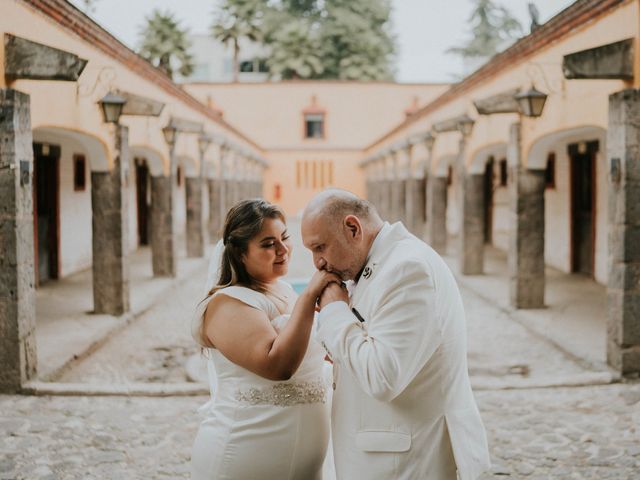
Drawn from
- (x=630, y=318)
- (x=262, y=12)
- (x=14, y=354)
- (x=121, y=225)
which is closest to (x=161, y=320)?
(x=121, y=225)

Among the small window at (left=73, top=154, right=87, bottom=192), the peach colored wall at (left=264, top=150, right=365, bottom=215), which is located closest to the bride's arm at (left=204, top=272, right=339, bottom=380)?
the small window at (left=73, top=154, right=87, bottom=192)

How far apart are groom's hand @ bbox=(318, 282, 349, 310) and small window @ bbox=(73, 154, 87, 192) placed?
44.2 feet

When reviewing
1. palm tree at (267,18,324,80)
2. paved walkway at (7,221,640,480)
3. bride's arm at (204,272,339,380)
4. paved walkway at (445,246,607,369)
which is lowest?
paved walkway at (7,221,640,480)

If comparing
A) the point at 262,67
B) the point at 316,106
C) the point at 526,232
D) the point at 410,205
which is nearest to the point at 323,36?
the point at 262,67

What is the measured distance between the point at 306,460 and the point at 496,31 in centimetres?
4727

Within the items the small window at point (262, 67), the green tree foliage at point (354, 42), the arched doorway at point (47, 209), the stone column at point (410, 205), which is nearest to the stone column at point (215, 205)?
the stone column at point (410, 205)

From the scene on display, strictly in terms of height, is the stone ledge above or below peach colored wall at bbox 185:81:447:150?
below

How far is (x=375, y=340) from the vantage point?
2207 millimetres

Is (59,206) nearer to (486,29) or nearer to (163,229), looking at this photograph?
(163,229)

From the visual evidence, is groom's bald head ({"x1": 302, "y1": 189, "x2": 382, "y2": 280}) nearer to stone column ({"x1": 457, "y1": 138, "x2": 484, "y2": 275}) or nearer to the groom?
the groom

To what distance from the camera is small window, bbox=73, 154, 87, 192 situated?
15.0 metres

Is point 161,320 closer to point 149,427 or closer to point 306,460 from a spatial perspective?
point 149,427

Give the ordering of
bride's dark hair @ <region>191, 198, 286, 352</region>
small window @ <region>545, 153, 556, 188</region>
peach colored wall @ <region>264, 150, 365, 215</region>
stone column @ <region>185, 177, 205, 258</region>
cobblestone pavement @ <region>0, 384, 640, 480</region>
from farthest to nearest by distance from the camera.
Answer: peach colored wall @ <region>264, 150, 365, 215</region> < stone column @ <region>185, 177, 205, 258</region> < small window @ <region>545, 153, 556, 188</region> < cobblestone pavement @ <region>0, 384, 640, 480</region> < bride's dark hair @ <region>191, 198, 286, 352</region>

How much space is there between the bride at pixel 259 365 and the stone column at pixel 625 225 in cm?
469
